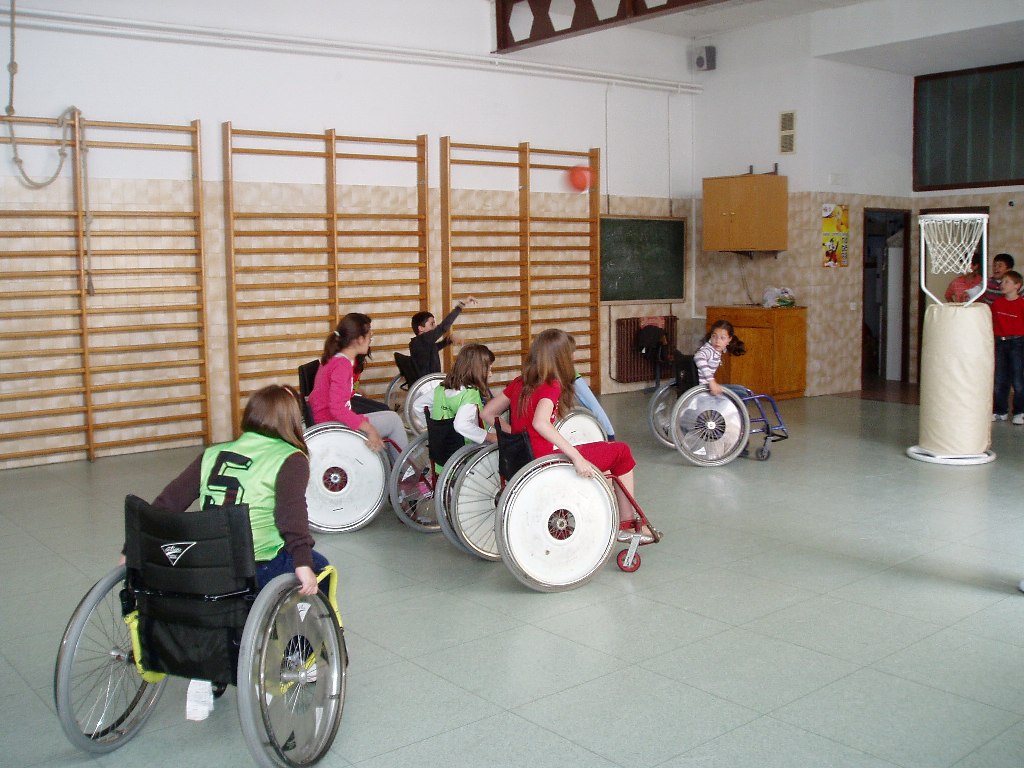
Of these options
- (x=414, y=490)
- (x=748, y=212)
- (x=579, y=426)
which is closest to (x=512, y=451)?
(x=414, y=490)

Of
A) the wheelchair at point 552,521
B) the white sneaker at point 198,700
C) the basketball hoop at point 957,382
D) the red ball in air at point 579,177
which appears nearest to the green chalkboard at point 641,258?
Result: the red ball in air at point 579,177

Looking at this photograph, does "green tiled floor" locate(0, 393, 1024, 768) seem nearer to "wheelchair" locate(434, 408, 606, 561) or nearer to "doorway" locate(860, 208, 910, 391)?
"wheelchair" locate(434, 408, 606, 561)

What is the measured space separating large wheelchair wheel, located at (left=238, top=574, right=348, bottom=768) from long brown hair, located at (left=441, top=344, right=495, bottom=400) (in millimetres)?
1968

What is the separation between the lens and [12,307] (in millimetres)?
6496

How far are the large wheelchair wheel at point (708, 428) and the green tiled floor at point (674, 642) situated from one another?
24.1 inches

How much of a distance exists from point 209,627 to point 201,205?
5.26m

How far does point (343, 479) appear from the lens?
15.4 ft

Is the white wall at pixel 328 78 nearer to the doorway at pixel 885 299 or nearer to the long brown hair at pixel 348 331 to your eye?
the doorway at pixel 885 299

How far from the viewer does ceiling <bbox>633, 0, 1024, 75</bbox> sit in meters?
8.34

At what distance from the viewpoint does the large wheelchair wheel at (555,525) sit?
3.64 m

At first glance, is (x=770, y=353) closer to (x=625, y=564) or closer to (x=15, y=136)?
(x=625, y=564)

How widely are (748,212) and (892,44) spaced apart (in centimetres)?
185

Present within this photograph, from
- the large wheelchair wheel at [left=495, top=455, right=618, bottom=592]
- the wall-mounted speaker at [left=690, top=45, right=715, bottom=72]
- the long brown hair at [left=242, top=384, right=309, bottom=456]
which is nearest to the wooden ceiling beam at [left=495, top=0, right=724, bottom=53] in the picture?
the wall-mounted speaker at [left=690, top=45, right=715, bottom=72]

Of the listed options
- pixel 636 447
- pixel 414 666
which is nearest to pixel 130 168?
pixel 636 447
